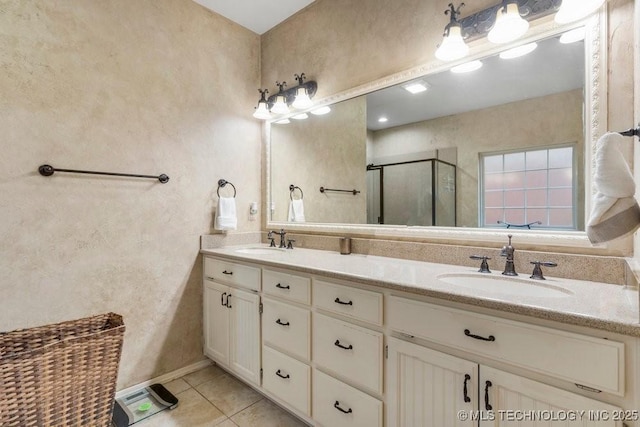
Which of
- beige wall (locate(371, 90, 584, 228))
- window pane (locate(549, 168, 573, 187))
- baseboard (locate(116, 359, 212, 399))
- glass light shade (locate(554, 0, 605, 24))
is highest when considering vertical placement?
glass light shade (locate(554, 0, 605, 24))

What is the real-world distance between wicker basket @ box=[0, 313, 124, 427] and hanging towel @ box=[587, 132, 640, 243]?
1603 mm

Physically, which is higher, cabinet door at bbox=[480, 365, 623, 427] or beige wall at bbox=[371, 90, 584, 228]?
beige wall at bbox=[371, 90, 584, 228]

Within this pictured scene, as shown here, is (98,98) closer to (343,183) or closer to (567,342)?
(343,183)

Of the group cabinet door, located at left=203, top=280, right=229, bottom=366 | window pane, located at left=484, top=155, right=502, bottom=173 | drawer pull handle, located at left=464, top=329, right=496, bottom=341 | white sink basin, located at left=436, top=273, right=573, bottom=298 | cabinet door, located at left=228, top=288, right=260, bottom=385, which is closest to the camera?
drawer pull handle, located at left=464, top=329, right=496, bottom=341

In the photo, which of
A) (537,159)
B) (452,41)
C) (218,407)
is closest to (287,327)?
(218,407)

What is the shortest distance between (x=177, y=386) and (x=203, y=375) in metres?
0.18

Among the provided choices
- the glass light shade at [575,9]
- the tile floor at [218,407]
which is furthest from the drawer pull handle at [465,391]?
the glass light shade at [575,9]

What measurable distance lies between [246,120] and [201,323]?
5.39ft

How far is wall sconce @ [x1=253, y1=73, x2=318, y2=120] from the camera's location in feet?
7.39

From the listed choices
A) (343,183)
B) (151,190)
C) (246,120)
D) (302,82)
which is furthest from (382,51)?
(151,190)

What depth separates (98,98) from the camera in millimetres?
1815

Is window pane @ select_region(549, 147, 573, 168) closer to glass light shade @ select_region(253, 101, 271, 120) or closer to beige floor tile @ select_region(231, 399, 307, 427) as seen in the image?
beige floor tile @ select_region(231, 399, 307, 427)

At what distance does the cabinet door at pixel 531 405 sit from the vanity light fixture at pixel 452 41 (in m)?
1.39

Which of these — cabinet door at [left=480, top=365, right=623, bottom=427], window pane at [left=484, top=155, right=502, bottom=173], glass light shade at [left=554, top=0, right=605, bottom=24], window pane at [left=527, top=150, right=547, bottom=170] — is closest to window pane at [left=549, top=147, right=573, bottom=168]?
window pane at [left=527, top=150, right=547, bottom=170]
